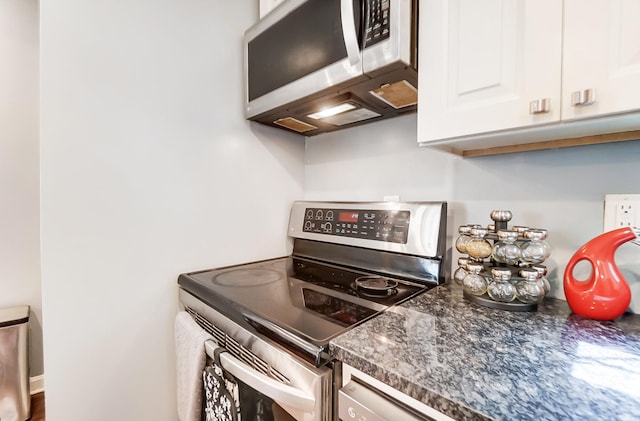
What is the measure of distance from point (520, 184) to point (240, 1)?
4.60 ft

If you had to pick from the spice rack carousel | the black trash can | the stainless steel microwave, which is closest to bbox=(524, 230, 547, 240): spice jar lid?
the spice rack carousel

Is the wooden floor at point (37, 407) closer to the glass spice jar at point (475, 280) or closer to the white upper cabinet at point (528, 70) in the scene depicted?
the glass spice jar at point (475, 280)

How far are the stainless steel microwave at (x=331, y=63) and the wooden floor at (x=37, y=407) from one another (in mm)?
2012

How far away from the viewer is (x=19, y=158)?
158 centimetres

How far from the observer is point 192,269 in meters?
1.13

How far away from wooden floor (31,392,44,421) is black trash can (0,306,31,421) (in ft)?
0.13

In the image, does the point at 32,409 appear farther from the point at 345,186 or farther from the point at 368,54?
the point at 368,54

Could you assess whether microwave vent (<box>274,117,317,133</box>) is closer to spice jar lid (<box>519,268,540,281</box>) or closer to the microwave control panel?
the microwave control panel

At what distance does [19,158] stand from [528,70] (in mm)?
2445

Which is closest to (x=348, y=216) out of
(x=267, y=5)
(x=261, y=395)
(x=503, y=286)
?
(x=503, y=286)

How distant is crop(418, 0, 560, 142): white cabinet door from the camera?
0.59 metres

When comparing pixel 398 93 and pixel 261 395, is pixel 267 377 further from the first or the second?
pixel 398 93

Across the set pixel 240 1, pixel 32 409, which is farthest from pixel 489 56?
pixel 32 409

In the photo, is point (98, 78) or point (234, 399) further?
point (98, 78)
